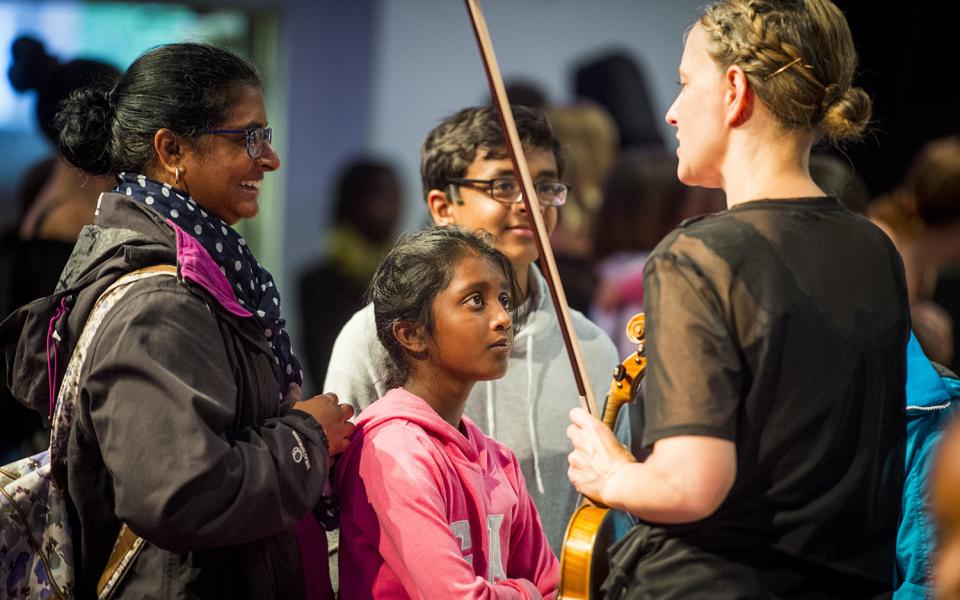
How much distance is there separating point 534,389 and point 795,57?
1.08 meters

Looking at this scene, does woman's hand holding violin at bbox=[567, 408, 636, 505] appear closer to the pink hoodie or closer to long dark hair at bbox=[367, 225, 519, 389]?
the pink hoodie

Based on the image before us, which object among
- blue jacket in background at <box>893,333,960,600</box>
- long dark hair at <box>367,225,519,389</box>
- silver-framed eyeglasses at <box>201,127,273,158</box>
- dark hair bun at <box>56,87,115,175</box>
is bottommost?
blue jacket in background at <box>893,333,960,600</box>

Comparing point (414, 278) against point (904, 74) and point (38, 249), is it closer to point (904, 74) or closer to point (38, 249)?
point (38, 249)

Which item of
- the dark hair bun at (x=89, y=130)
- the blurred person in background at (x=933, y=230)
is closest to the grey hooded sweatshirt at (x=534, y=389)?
the dark hair bun at (x=89, y=130)

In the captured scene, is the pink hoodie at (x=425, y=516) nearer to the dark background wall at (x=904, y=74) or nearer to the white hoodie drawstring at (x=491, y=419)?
the white hoodie drawstring at (x=491, y=419)

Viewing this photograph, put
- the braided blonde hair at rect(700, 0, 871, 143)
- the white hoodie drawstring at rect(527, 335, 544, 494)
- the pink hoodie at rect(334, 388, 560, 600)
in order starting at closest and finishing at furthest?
the braided blonde hair at rect(700, 0, 871, 143), the pink hoodie at rect(334, 388, 560, 600), the white hoodie drawstring at rect(527, 335, 544, 494)

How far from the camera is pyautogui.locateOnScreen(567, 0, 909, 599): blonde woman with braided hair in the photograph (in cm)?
149

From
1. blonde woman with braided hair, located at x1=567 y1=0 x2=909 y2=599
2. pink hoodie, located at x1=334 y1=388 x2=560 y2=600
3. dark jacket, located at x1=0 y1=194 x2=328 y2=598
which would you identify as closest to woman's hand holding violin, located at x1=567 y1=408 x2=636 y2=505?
blonde woman with braided hair, located at x1=567 y1=0 x2=909 y2=599

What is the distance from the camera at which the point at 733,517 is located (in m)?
1.54

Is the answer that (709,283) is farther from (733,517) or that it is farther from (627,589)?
(627,589)

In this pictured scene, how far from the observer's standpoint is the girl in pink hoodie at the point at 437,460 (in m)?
1.84

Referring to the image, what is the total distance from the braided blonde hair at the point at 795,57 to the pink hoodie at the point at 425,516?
78 centimetres

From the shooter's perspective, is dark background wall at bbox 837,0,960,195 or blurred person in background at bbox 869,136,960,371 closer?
blurred person in background at bbox 869,136,960,371

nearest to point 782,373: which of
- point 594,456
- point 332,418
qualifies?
point 594,456
